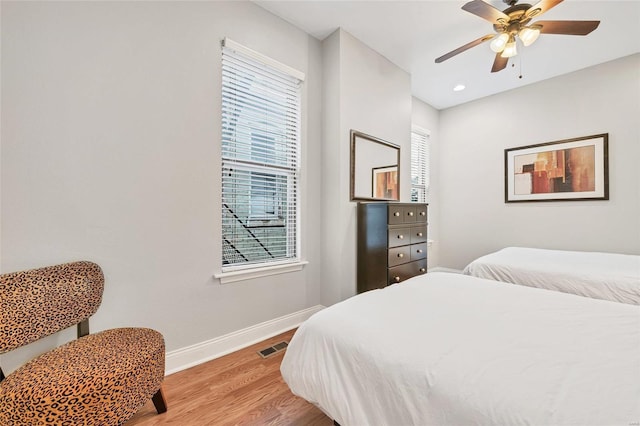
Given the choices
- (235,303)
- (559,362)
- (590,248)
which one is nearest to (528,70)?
(590,248)

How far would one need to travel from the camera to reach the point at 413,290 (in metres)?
1.59

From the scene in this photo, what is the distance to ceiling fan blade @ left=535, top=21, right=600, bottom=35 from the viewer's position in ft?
6.26

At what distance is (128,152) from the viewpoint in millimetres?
1761

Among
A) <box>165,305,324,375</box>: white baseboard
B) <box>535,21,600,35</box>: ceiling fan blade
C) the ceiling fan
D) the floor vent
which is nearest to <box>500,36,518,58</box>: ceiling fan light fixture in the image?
the ceiling fan

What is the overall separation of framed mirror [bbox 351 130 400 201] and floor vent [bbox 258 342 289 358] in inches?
62.7

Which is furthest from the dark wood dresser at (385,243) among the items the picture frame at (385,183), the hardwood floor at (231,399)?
the hardwood floor at (231,399)

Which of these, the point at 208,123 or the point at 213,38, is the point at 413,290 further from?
the point at 213,38

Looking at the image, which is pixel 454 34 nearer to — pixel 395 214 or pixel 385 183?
pixel 385 183

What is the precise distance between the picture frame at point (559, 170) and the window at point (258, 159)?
344cm

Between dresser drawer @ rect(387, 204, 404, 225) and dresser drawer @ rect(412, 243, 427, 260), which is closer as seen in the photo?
dresser drawer @ rect(387, 204, 404, 225)

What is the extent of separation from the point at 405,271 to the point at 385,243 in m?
0.47

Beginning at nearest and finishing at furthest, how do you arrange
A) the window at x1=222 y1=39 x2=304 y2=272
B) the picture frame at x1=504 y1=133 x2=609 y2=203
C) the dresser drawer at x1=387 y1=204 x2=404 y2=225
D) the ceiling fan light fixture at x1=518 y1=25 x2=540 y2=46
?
the ceiling fan light fixture at x1=518 y1=25 x2=540 y2=46 < the window at x1=222 y1=39 x2=304 y2=272 < the dresser drawer at x1=387 y1=204 x2=404 y2=225 < the picture frame at x1=504 y1=133 x2=609 y2=203

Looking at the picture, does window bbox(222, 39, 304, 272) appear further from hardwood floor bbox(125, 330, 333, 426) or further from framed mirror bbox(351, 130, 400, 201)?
hardwood floor bbox(125, 330, 333, 426)

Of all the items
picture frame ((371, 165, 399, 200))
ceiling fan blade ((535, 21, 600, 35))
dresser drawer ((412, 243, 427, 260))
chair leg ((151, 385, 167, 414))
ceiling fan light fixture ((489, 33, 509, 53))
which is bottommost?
chair leg ((151, 385, 167, 414))
